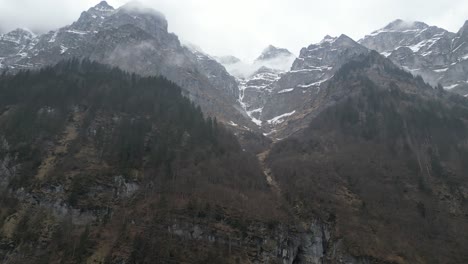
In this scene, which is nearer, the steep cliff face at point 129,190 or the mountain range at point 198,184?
the steep cliff face at point 129,190

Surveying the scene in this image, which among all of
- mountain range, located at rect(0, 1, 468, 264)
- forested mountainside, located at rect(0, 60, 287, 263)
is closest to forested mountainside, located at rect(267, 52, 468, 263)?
mountain range, located at rect(0, 1, 468, 264)

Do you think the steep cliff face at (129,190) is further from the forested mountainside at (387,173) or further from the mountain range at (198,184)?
the forested mountainside at (387,173)

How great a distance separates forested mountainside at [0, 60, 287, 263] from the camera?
8625 centimetres

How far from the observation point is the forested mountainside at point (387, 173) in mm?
98500

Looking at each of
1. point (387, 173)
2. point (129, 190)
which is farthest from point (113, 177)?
point (387, 173)

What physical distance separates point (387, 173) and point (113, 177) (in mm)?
77630

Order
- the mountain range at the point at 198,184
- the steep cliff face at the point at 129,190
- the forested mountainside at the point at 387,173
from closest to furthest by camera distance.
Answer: the steep cliff face at the point at 129,190 < the mountain range at the point at 198,184 < the forested mountainside at the point at 387,173

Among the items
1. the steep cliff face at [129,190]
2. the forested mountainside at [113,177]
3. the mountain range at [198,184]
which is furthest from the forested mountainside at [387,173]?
the forested mountainside at [113,177]

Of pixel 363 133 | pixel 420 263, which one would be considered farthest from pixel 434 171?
pixel 420 263

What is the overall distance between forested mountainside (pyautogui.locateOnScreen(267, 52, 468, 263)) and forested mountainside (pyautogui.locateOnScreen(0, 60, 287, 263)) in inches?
605

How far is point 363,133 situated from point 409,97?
129ft

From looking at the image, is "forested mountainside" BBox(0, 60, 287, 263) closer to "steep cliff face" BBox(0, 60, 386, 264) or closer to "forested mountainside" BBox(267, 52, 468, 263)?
"steep cliff face" BBox(0, 60, 386, 264)

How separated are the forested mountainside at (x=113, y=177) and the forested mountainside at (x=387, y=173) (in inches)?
605

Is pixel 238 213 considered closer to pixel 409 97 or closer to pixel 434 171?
pixel 434 171
